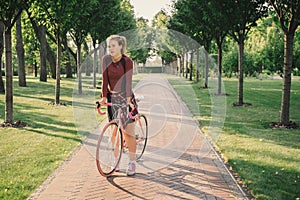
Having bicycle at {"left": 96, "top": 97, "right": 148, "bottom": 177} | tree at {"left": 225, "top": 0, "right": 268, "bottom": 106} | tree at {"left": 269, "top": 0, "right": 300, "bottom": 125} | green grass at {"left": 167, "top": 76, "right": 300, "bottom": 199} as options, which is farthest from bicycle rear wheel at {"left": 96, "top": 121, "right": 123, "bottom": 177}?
tree at {"left": 225, "top": 0, "right": 268, "bottom": 106}

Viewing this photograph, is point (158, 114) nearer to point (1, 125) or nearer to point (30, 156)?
point (1, 125)

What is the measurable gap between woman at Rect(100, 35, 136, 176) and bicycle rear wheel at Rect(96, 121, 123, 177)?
0.23 metres

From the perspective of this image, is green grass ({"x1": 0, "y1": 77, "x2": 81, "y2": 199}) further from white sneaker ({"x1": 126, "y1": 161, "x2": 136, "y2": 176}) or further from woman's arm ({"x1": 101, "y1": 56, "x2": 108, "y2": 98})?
woman's arm ({"x1": 101, "y1": 56, "x2": 108, "y2": 98})

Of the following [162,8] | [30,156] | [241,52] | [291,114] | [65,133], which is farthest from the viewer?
[162,8]

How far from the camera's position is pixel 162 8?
3384 centimetres

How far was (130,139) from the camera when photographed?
5945 mm

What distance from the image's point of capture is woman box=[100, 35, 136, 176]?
17.4 ft

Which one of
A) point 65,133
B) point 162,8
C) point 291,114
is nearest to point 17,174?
point 65,133

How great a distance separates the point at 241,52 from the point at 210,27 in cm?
415

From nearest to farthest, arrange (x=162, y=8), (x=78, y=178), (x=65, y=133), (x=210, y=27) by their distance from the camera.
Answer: (x=78, y=178)
(x=65, y=133)
(x=210, y=27)
(x=162, y=8)

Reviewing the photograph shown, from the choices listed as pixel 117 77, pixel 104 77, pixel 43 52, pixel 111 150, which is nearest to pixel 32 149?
pixel 111 150

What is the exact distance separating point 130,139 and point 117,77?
1.21 metres

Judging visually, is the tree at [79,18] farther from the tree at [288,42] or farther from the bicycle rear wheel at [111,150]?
the bicycle rear wheel at [111,150]

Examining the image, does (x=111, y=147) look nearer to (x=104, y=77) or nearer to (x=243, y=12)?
(x=104, y=77)
